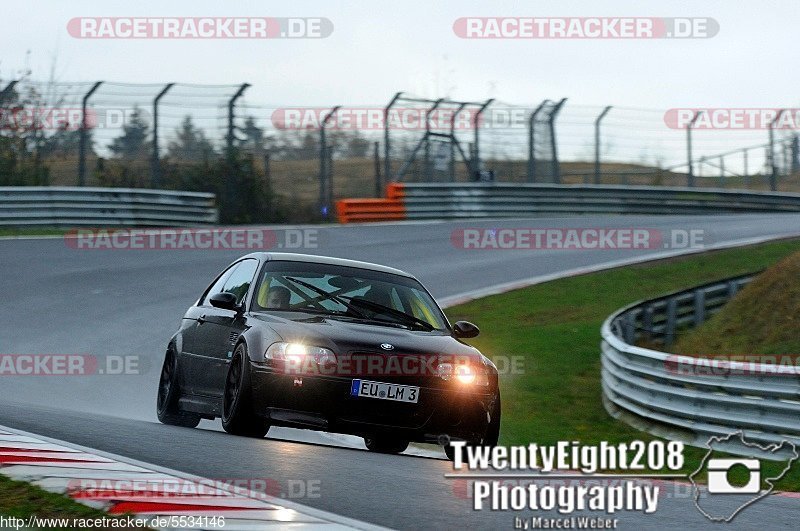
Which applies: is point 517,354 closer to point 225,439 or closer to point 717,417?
point 717,417

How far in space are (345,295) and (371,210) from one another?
775 inches

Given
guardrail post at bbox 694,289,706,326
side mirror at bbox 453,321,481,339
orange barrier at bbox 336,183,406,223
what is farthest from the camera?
orange barrier at bbox 336,183,406,223

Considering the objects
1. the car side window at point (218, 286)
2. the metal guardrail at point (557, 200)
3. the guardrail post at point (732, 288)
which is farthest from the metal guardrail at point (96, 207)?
the car side window at point (218, 286)

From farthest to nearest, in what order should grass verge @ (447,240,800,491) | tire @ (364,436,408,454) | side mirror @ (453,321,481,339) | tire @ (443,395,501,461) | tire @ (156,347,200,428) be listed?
grass verge @ (447,240,800,491) → tire @ (156,347,200,428) → side mirror @ (453,321,481,339) → tire @ (364,436,408,454) → tire @ (443,395,501,461)

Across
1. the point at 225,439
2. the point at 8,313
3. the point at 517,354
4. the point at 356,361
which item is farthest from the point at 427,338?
the point at 8,313

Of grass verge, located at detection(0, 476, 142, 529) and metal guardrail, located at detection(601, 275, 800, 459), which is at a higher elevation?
grass verge, located at detection(0, 476, 142, 529)

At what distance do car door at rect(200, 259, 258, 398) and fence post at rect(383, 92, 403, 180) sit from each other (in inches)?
774

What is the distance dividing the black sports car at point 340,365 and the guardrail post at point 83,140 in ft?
59.9

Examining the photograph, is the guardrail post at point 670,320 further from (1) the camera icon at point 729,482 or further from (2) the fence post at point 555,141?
(2) the fence post at point 555,141

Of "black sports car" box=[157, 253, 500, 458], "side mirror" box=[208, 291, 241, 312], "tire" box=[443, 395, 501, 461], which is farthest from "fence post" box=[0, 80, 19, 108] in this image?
"tire" box=[443, 395, 501, 461]

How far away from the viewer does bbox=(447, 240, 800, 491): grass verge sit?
38.0 feet

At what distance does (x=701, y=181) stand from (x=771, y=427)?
2553cm

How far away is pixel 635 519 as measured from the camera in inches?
233

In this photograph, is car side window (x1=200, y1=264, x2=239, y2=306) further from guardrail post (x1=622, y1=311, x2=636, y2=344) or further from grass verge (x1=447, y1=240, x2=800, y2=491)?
guardrail post (x1=622, y1=311, x2=636, y2=344)
